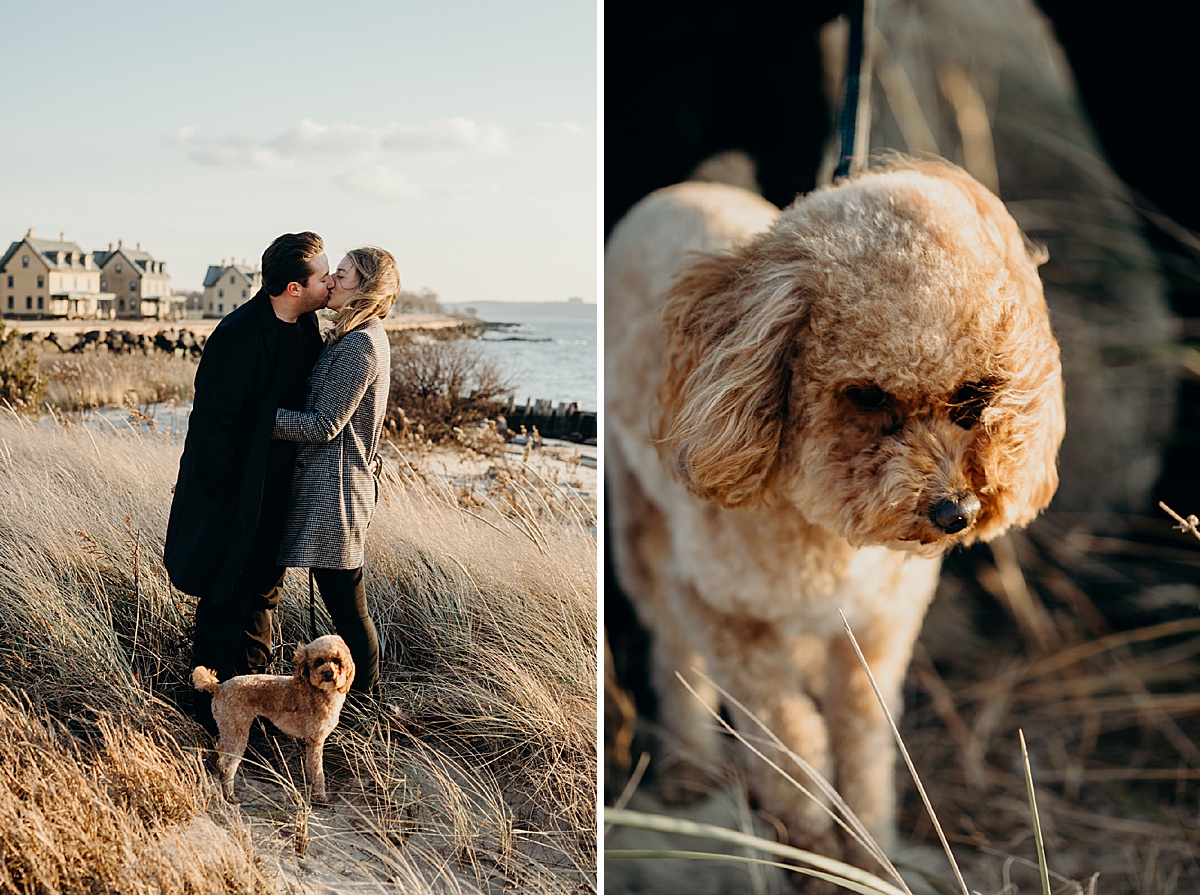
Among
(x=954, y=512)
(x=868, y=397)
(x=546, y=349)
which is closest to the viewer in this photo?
(x=954, y=512)

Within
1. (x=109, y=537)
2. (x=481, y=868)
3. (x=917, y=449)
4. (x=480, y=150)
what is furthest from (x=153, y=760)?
(x=917, y=449)

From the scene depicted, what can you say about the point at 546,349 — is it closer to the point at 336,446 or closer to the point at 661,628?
the point at 336,446

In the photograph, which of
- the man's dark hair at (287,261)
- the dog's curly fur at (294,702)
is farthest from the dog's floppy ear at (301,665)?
the man's dark hair at (287,261)

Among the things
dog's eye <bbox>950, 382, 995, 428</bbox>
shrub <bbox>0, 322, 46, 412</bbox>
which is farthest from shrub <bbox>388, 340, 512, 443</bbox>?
dog's eye <bbox>950, 382, 995, 428</bbox>

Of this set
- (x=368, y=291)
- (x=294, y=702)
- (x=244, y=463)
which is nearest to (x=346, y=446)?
(x=244, y=463)

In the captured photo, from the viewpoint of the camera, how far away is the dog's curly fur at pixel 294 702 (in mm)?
1924

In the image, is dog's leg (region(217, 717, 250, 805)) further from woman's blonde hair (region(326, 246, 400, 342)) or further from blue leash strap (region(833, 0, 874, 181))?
blue leash strap (region(833, 0, 874, 181))

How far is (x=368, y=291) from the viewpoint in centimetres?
198

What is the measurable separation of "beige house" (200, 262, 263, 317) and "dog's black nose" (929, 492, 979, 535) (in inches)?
59.7

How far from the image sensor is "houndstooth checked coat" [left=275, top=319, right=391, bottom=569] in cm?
194

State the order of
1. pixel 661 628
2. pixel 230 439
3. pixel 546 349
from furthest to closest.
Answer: pixel 661 628 → pixel 546 349 → pixel 230 439

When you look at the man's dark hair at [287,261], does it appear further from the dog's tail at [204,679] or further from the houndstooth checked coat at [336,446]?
the dog's tail at [204,679]

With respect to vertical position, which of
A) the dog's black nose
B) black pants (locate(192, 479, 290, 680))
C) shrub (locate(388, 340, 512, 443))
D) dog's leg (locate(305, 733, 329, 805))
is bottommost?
dog's leg (locate(305, 733, 329, 805))

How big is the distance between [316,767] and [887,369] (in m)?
1.52
